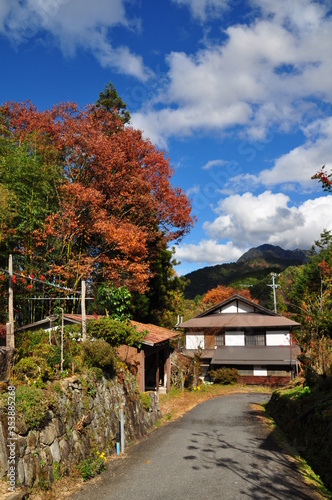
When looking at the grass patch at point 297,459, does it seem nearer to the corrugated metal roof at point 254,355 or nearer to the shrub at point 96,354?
the shrub at point 96,354

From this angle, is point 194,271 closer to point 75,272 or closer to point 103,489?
point 75,272

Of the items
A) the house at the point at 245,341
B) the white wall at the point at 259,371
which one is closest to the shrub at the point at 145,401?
the house at the point at 245,341

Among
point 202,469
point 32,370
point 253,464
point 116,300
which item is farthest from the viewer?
point 116,300

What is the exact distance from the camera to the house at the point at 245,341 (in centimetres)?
3478

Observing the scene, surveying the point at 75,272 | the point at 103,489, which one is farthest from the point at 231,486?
the point at 75,272

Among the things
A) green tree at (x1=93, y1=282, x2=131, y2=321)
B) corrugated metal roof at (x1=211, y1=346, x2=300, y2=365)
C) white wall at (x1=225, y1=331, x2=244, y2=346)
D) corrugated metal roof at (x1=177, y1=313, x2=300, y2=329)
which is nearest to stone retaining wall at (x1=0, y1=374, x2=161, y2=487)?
green tree at (x1=93, y1=282, x2=131, y2=321)

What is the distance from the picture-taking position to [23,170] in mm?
17406

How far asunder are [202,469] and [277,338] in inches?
1102

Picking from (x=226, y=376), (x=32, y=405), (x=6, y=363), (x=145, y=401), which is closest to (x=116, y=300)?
(x=145, y=401)

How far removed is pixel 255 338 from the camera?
37.1 meters

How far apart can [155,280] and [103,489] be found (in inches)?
810

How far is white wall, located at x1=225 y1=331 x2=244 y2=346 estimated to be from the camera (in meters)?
37.5

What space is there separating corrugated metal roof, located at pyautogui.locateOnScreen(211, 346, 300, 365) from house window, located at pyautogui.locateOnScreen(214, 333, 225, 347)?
0.80 metres

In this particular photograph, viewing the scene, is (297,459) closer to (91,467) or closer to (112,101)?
(91,467)
